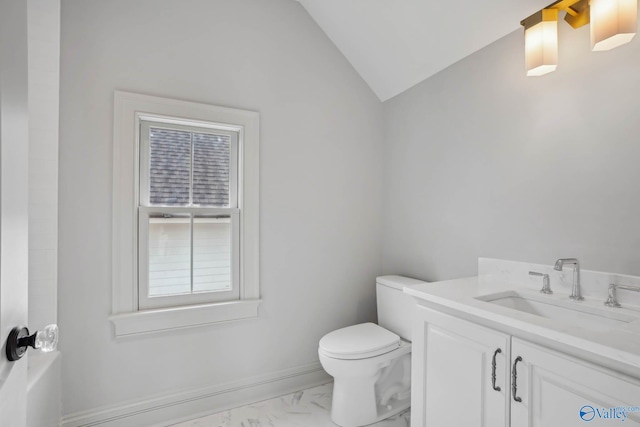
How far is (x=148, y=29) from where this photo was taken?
1.86m

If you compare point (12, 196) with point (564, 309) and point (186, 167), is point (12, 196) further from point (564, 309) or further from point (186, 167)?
point (564, 309)

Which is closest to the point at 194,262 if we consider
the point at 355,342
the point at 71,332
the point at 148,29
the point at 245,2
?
the point at 71,332

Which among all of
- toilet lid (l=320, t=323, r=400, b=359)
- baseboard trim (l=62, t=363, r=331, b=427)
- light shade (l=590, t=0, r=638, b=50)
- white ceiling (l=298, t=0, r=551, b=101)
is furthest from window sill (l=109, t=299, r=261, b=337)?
light shade (l=590, t=0, r=638, b=50)

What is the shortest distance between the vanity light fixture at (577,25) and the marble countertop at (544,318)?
95 centimetres

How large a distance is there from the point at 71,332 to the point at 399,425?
6.13 ft

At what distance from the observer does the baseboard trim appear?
176cm

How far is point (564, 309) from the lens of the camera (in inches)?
52.6

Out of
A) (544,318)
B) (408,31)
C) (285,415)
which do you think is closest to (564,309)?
(544,318)

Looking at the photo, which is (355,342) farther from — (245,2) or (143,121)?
(245,2)

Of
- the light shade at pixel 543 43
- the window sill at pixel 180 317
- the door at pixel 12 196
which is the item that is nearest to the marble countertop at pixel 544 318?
the light shade at pixel 543 43

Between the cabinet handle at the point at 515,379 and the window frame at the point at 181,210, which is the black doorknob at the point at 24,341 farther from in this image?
the cabinet handle at the point at 515,379

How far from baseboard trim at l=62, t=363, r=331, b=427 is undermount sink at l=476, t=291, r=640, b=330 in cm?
142

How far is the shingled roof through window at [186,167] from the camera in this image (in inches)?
76.4

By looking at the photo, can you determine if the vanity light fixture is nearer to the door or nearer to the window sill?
the door
